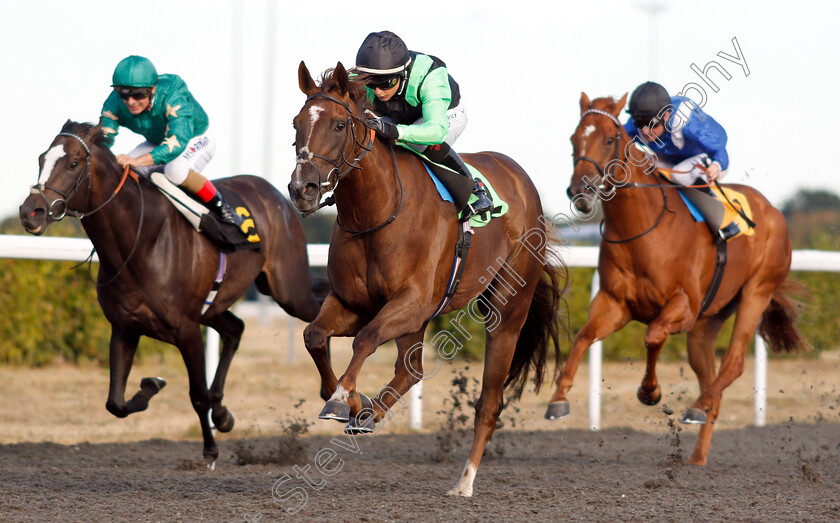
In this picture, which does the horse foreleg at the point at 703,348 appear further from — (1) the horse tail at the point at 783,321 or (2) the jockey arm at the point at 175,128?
(2) the jockey arm at the point at 175,128

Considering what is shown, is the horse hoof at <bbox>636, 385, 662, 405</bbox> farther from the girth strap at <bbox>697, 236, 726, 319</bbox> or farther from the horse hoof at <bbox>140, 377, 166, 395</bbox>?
the horse hoof at <bbox>140, 377, 166, 395</bbox>

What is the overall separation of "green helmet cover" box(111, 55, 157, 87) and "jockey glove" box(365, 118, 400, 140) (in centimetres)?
180

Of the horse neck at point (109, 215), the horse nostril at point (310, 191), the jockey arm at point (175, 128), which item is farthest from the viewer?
the jockey arm at point (175, 128)

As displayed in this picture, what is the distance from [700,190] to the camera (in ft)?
18.5

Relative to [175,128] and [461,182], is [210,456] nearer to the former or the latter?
[175,128]

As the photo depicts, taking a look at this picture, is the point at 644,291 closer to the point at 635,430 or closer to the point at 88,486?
the point at 635,430

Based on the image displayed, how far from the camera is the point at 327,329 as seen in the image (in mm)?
3842

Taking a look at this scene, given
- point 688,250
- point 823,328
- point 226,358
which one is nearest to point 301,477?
point 226,358

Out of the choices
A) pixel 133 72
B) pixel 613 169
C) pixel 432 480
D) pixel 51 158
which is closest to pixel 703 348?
pixel 613 169

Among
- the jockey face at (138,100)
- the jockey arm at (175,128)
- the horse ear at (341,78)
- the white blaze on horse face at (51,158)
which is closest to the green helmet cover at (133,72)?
the jockey face at (138,100)

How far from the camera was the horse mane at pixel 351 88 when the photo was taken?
3604 millimetres

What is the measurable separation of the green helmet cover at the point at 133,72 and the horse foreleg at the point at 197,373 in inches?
54.8

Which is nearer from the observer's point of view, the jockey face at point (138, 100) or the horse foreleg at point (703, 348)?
the jockey face at point (138, 100)

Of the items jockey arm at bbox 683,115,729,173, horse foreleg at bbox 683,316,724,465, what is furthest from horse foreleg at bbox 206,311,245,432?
jockey arm at bbox 683,115,729,173
